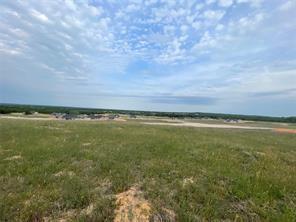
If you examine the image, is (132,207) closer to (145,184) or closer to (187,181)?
(145,184)

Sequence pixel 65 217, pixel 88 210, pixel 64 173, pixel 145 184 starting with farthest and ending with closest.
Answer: pixel 64 173 → pixel 145 184 → pixel 88 210 → pixel 65 217

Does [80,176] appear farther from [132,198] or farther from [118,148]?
[118,148]

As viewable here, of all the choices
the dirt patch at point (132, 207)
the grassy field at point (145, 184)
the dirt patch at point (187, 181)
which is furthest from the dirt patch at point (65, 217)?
the dirt patch at point (187, 181)

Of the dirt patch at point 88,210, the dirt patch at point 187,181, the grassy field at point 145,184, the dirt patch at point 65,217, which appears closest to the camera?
the dirt patch at point 65,217

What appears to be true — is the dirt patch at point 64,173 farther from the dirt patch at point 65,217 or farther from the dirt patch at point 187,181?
the dirt patch at point 187,181

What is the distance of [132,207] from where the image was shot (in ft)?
17.6

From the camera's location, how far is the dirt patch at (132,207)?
5051mm

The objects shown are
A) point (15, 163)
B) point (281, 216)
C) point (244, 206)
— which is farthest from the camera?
point (15, 163)

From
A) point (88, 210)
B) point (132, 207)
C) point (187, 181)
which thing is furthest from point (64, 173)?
point (187, 181)

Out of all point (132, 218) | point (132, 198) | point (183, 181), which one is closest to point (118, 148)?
point (183, 181)

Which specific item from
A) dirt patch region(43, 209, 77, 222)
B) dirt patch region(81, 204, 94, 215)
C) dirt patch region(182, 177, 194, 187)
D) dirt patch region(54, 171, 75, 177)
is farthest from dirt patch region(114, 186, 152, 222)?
dirt patch region(54, 171, 75, 177)

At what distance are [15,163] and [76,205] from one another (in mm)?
4116

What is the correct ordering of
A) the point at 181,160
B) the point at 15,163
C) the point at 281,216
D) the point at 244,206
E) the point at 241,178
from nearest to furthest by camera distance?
the point at 281,216 < the point at 244,206 < the point at 241,178 < the point at 15,163 < the point at 181,160

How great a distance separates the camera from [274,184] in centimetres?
730
